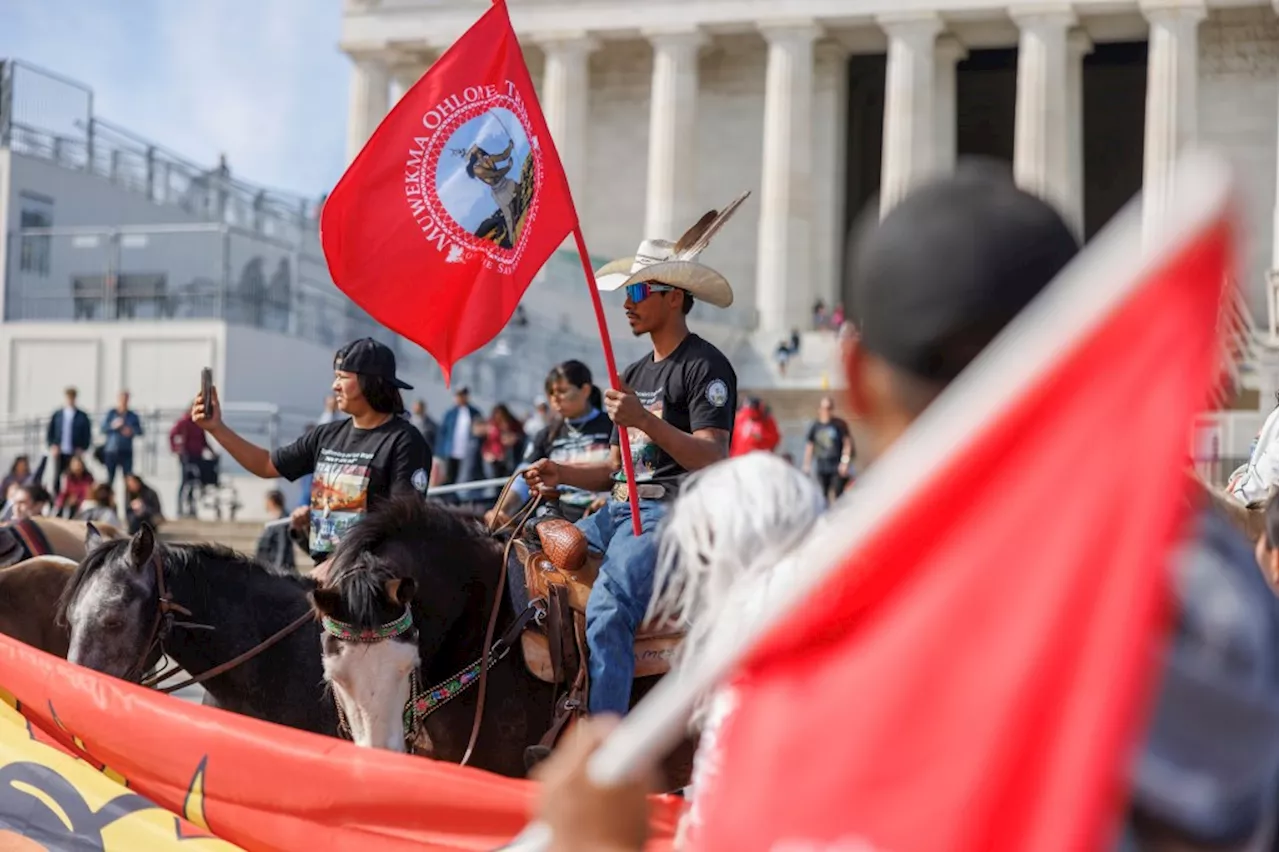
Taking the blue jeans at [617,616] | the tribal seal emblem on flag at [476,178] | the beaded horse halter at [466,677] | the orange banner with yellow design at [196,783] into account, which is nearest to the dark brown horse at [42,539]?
the orange banner with yellow design at [196,783]

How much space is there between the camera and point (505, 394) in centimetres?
3378

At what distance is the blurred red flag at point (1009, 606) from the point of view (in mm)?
1409

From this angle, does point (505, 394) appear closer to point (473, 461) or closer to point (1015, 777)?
point (473, 461)

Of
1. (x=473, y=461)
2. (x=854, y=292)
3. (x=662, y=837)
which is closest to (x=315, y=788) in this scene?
(x=662, y=837)

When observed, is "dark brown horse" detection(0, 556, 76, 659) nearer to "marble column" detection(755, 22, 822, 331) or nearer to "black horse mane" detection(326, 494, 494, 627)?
"black horse mane" detection(326, 494, 494, 627)

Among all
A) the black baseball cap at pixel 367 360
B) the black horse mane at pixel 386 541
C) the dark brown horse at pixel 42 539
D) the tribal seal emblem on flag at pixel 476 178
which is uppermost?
the tribal seal emblem on flag at pixel 476 178

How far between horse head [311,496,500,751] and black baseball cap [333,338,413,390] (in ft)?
3.04

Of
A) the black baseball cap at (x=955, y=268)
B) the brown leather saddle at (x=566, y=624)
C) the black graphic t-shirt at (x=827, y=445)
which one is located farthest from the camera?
the black graphic t-shirt at (x=827, y=445)

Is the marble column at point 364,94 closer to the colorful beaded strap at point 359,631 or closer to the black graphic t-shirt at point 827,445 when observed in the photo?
the black graphic t-shirt at point 827,445

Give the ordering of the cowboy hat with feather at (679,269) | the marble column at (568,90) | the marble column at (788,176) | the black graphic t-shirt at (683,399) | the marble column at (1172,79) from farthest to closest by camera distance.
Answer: the marble column at (568,90) < the marble column at (788,176) < the marble column at (1172,79) < the cowboy hat with feather at (679,269) < the black graphic t-shirt at (683,399)

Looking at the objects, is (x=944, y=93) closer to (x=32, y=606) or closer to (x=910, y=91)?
(x=910, y=91)

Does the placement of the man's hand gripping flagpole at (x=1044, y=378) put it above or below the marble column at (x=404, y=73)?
below

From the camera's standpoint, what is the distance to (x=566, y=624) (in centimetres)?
573

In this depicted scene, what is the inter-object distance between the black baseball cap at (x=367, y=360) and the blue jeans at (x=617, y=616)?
1.46 meters
